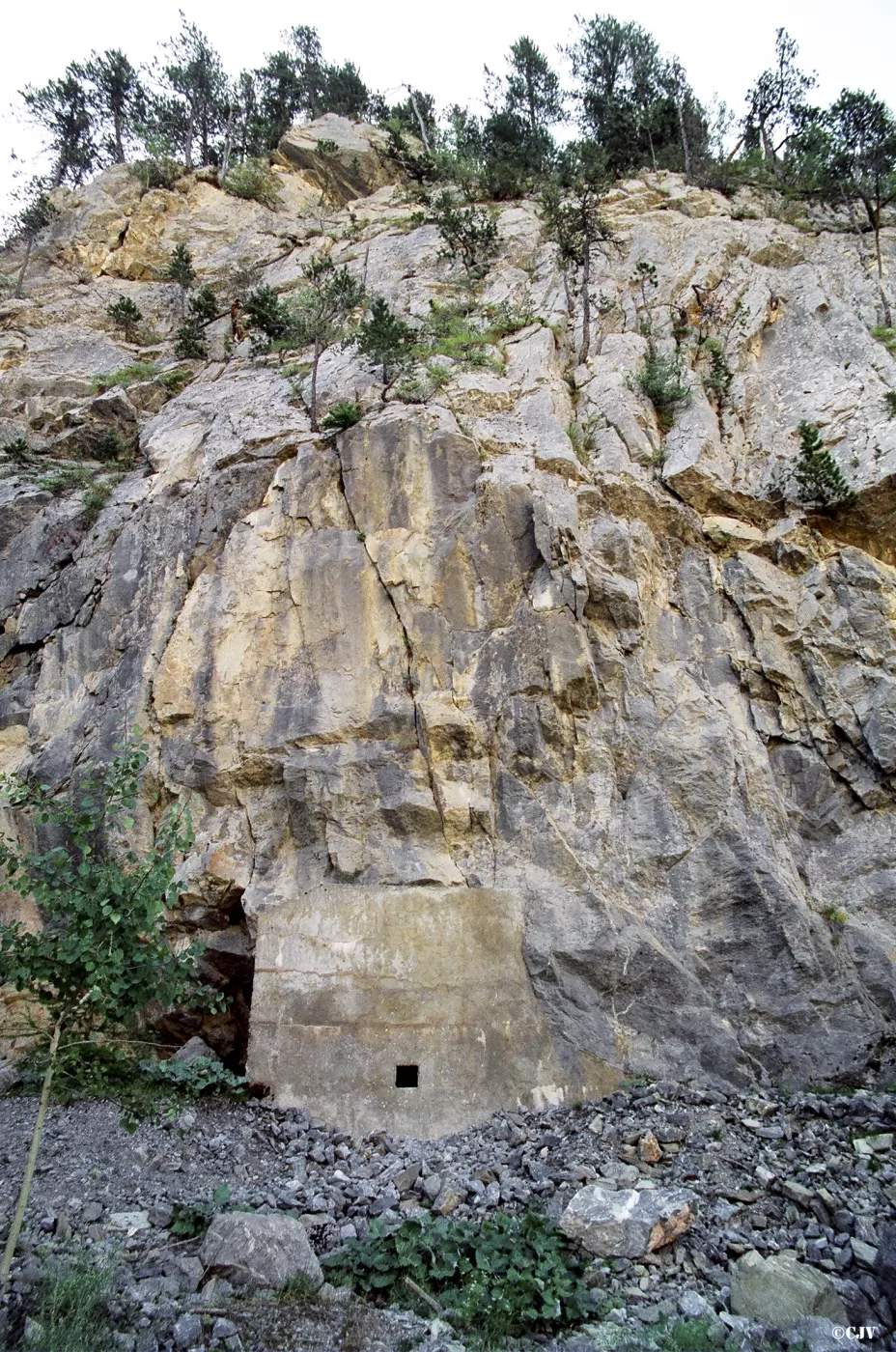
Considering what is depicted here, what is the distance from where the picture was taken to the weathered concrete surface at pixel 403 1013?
11000mm

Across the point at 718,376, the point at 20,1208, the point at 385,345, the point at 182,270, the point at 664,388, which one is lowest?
the point at 20,1208

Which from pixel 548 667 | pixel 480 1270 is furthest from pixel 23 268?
pixel 480 1270

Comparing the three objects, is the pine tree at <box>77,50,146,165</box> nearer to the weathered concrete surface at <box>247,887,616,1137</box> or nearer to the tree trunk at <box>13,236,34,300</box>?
the tree trunk at <box>13,236,34,300</box>

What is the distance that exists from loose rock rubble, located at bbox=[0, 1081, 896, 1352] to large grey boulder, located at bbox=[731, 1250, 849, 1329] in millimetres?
16

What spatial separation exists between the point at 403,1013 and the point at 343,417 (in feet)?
35.4

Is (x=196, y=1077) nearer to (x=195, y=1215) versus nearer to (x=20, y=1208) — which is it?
(x=195, y=1215)

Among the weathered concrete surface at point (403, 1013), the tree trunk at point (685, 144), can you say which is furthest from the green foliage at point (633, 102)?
the weathered concrete surface at point (403, 1013)

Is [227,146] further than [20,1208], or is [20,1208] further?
[227,146]

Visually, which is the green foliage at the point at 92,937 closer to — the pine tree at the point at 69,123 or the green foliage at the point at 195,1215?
the green foliage at the point at 195,1215

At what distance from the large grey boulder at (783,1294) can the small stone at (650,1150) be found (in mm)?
1918

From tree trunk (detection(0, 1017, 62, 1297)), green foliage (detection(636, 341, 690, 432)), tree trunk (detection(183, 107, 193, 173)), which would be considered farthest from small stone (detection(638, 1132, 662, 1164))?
tree trunk (detection(183, 107, 193, 173))

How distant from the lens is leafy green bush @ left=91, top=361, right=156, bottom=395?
22703 millimetres

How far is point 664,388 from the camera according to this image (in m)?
18.2

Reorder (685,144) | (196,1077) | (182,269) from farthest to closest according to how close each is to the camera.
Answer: (685,144) → (182,269) → (196,1077)
